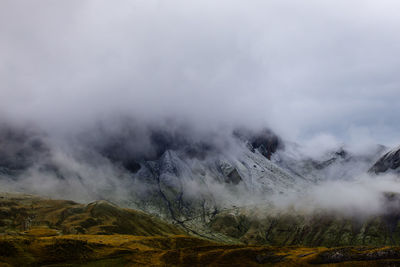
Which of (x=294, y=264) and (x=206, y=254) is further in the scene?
(x=206, y=254)

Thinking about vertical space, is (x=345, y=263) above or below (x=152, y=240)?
below

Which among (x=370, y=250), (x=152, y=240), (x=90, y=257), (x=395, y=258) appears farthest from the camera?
(x=152, y=240)

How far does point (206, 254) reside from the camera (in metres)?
136

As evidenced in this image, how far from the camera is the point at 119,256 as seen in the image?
449ft

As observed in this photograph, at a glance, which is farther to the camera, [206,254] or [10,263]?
[206,254]

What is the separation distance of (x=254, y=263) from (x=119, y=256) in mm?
55122

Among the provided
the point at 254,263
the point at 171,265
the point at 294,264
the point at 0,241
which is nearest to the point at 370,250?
the point at 294,264

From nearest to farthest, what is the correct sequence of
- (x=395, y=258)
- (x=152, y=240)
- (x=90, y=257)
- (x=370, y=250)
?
(x=395, y=258) → (x=370, y=250) → (x=90, y=257) → (x=152, y=240)

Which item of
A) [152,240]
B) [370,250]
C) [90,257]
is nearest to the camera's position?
[370,250]

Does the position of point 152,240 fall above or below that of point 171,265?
above

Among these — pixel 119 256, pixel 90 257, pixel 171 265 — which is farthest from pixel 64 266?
pixel 171 265

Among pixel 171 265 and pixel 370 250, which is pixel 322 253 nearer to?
pixel 370 250

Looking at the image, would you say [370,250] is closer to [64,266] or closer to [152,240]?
[64,266]

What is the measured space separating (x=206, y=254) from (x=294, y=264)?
116ft
